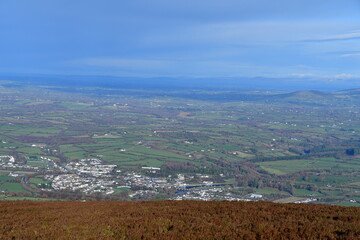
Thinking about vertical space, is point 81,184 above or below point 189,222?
below

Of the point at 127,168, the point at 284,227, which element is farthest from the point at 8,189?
the point at 284,227

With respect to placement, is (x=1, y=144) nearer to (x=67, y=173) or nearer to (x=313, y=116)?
(x=67, y=173)

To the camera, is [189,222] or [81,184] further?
[81,184]

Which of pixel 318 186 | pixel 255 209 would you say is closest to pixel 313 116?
pixel 318 186

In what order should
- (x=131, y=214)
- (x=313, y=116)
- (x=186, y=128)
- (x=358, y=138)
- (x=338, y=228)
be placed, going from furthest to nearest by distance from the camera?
(x=313, y=116), (x=186, y=128), (x=358, y=138), (x=131, y=214), (x=338, y=228)

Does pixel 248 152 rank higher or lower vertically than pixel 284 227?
lower

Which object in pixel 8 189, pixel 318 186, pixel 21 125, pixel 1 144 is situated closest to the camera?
pixel 8 189

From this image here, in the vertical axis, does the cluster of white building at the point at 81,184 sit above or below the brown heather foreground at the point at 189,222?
below

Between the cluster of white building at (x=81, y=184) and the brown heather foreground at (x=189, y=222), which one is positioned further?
the cluster of white building at (x=81, y=184)

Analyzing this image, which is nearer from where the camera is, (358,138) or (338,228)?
(338,228)
